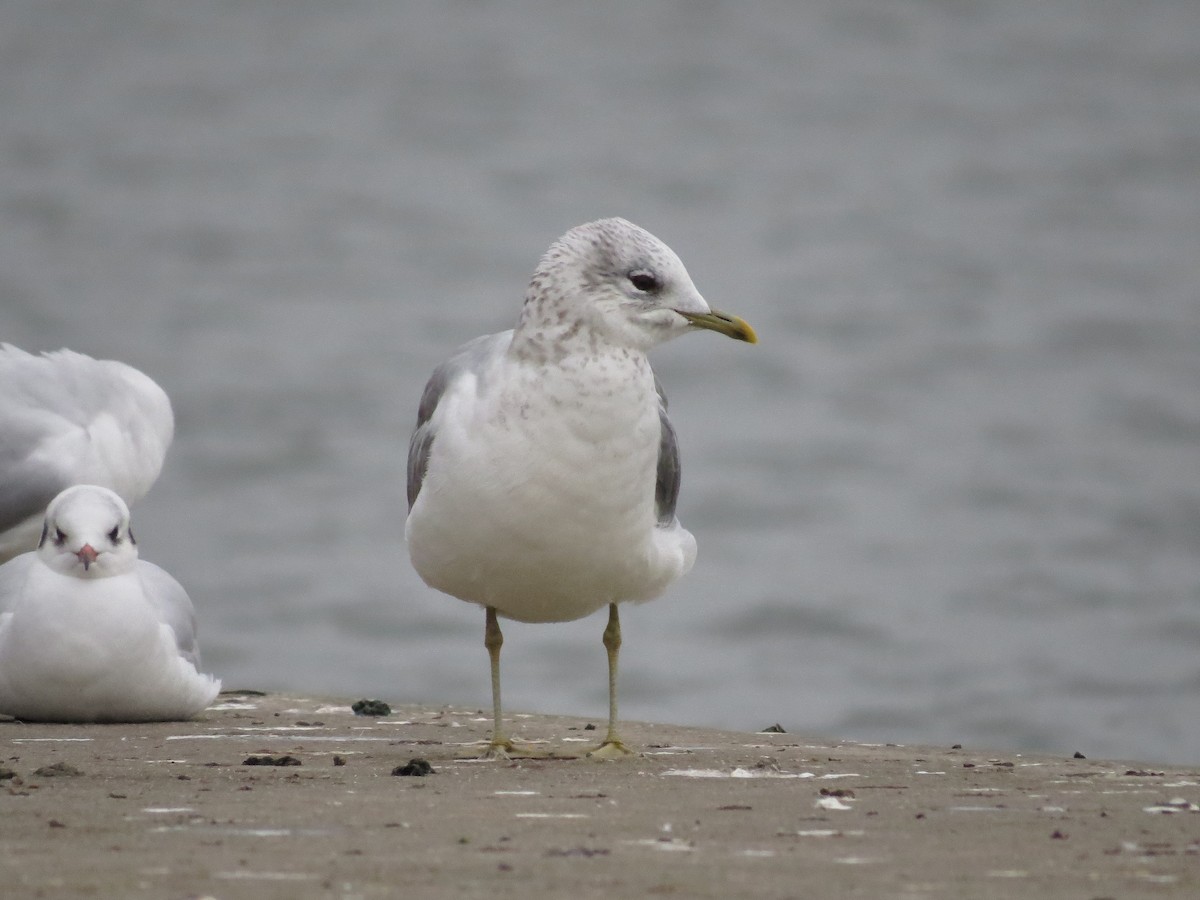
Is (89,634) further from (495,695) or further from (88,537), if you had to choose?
(495,695)

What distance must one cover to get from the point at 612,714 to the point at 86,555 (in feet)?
5.94

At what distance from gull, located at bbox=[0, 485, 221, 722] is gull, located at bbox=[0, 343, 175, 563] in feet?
5.65

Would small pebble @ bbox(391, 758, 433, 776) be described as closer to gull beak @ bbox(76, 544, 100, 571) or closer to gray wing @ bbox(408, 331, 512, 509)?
gray wing @ bbox(408, 331, 512, 509)

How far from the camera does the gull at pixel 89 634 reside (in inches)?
248

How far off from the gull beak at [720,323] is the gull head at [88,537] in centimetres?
213

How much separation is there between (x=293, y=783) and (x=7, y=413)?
14.2 feet

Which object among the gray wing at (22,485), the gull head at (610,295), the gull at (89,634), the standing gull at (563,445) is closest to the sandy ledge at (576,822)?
the gull at (89,634)

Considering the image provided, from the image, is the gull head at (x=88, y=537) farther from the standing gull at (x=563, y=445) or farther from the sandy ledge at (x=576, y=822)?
the standing gull at (x=563, y=445)

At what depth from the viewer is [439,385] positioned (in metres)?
5.87

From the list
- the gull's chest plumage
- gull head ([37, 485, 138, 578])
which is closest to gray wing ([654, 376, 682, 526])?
the gull's chest plumage

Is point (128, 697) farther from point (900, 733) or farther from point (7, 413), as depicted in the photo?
point (900, 733)

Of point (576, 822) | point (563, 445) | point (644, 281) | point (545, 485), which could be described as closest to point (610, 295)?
point (644, 281)

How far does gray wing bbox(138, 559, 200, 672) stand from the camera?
6.76 metres

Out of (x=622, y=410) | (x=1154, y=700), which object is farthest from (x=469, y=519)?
(x=1154, y=700)
